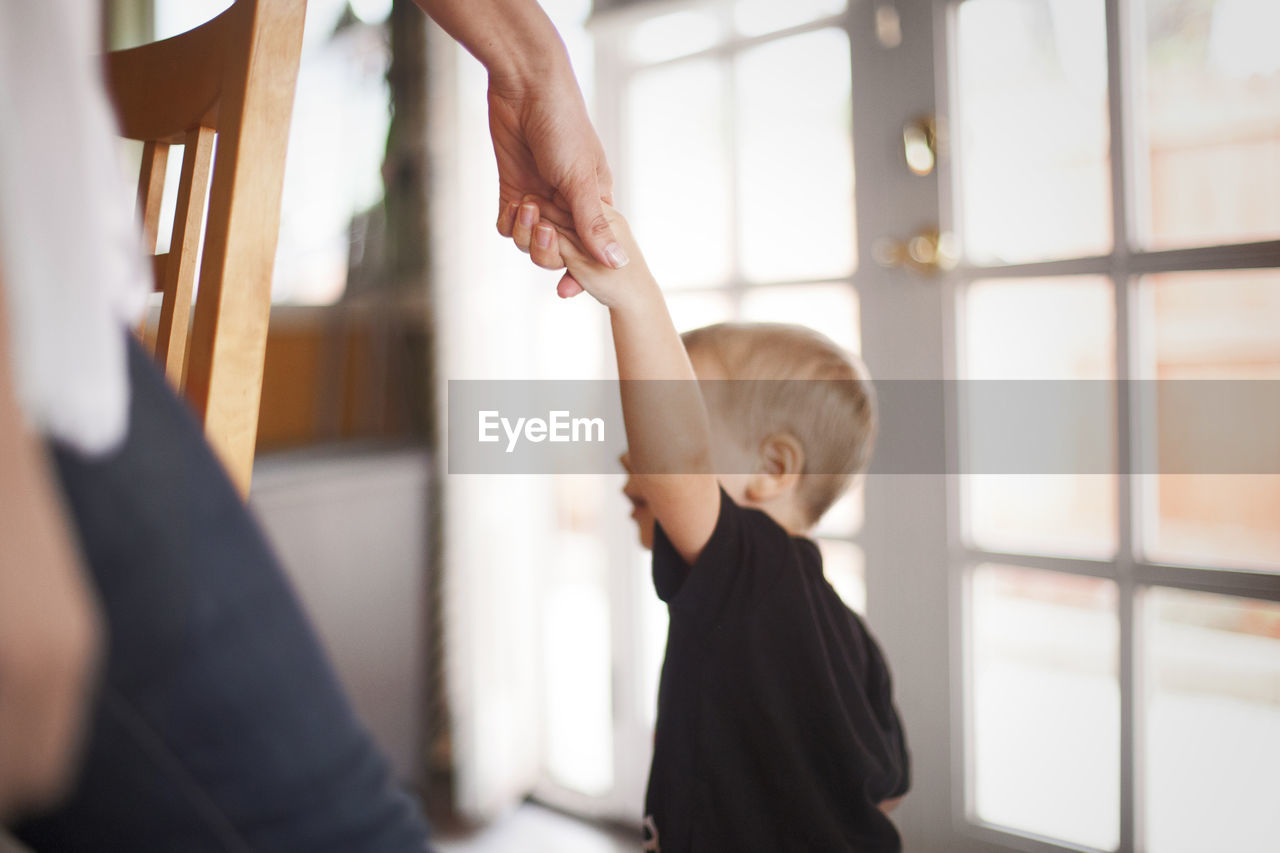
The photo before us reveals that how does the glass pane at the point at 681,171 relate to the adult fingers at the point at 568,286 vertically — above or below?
above

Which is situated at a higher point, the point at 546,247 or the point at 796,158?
the point at 796,158

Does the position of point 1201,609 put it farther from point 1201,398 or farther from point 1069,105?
point 1069,105

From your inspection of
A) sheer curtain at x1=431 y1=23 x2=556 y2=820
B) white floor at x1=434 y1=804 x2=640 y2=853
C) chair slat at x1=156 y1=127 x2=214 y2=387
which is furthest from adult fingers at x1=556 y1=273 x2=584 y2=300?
white floor at x1=434 y1=804 x2=640 y2=853

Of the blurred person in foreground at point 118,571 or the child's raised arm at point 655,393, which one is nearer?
the blurred person in foreground at point 118,571

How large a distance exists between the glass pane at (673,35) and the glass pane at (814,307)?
0.32 m

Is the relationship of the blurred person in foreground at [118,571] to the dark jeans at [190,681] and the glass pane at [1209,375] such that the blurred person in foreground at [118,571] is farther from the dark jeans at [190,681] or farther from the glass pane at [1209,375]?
the glass pane at [1209,375]

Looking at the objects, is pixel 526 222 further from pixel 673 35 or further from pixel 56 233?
pixel 673 35

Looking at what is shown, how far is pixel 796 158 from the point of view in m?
0.96

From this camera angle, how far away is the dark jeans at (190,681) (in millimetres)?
268

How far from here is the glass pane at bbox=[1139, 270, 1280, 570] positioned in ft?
2.47

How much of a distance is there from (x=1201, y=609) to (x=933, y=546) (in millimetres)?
247
